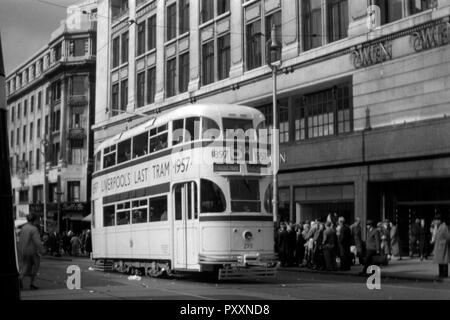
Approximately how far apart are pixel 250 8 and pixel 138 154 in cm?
1813

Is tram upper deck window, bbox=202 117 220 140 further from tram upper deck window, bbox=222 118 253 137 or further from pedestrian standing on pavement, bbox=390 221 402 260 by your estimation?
pedestrian standing on pavement, bbox=390 221 402 260

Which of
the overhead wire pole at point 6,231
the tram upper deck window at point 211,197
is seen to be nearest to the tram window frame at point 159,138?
the tram upper deck window at point 211,197

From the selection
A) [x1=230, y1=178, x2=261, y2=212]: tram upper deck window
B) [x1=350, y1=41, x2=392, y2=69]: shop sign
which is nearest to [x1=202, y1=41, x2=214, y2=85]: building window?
[x1=350, y1=41, x2=392, y2=69]: shop sign

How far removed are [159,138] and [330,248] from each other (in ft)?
24.7

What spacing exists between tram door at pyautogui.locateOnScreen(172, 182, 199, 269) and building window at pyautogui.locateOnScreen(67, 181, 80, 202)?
155ft

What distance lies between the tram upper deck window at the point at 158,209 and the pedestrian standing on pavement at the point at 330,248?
6474mm

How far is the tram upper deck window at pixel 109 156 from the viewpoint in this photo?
23266mm

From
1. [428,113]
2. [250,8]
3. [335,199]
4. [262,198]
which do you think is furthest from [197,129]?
[250,8]

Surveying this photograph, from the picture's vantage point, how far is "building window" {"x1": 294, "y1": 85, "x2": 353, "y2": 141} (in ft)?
100

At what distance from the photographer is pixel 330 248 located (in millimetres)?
22906

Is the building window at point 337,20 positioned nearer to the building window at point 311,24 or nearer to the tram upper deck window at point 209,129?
the building window at point 311,24

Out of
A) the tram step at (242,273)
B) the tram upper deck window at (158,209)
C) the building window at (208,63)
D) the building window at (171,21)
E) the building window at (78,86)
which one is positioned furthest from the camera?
the building window at (78,86)

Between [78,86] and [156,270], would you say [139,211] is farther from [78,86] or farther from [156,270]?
[78,86]

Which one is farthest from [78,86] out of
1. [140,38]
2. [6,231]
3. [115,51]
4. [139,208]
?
[6,231]
